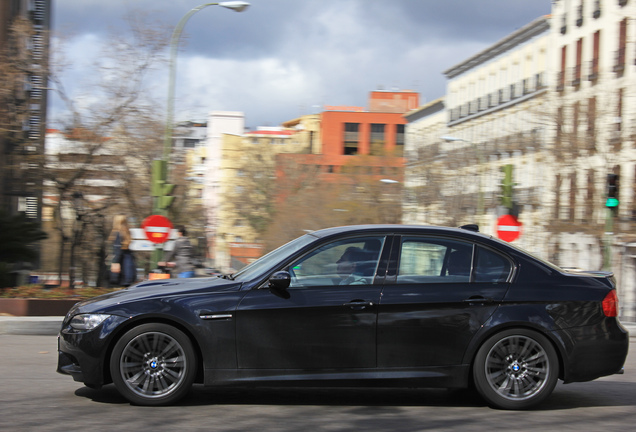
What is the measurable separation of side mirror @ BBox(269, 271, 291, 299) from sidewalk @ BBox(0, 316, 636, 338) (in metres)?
6.43

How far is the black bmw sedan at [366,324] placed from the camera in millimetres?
6582

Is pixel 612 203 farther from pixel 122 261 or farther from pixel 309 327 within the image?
pixel 309 327

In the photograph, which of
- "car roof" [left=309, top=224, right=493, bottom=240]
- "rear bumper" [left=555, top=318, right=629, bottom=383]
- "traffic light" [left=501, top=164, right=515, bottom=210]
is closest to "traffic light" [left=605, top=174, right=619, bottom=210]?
"traffic light" [left=501, top=164, right=515, bottom=210]

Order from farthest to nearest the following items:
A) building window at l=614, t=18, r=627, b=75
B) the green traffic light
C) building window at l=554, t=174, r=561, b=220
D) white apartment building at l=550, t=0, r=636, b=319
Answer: building window at l=614, t=18, r=627, b=75 → building window at l=554, t=174, r=561, b=220 → white apartment building at l=550, t=0, r=636, b=319 → the green traffic light

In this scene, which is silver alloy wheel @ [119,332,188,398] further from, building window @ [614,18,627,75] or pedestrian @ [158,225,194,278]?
building window @ [614,18,627,75]

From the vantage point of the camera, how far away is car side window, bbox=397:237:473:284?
692 centimetres

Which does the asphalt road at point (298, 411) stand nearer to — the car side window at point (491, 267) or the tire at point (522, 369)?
the tire at point (522, 369)

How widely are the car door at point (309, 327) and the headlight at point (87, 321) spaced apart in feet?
3.59

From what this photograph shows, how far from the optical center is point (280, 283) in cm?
665

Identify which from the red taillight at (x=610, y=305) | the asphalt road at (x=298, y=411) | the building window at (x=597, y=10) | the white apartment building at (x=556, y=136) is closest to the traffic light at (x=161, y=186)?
the asphalt road at (x=298, y=411)

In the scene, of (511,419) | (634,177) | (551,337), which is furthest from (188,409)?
(634,177)

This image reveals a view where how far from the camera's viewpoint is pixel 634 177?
30.5m

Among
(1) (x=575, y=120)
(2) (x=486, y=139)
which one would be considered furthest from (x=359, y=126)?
(1) (x=575, y=120)

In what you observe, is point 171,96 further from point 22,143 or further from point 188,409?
point 188,409
